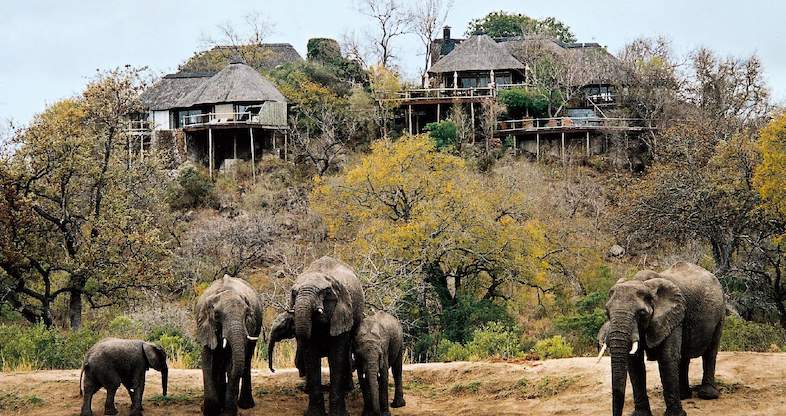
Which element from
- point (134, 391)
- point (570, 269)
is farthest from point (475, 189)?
point (134, 391)

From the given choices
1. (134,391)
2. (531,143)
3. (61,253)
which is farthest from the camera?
(531,143)

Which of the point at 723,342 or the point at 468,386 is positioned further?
the point at 723,342

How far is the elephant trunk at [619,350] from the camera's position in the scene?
1098cm

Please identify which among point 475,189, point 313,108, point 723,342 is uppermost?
point 313,108

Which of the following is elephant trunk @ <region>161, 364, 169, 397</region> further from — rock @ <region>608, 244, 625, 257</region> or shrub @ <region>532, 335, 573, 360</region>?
rock @ <region>608, 244, 625, 257</region>

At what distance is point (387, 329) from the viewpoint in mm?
13891

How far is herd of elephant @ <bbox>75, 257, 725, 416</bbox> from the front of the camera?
11.6m

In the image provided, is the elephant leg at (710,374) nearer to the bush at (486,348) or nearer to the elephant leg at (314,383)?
the elephant leg at (314,383)

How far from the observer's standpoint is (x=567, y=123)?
52500 millimetres

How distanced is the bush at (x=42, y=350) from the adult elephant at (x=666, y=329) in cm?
1134

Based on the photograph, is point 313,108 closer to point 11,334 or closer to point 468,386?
point 11,334

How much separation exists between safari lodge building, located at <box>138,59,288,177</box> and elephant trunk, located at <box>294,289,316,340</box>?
40370mm

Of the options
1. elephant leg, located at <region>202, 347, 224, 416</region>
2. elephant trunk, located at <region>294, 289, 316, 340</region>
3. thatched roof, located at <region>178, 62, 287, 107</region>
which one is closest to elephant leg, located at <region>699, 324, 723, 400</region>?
elephant trunk, located at <region>294, 289, 316, 340</region>

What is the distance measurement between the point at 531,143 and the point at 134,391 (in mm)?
42994
